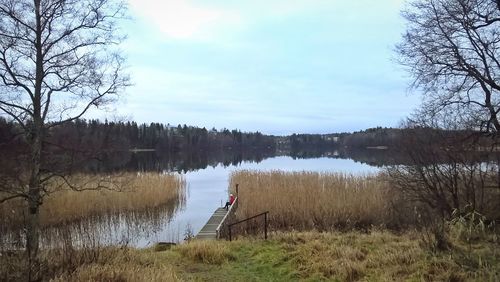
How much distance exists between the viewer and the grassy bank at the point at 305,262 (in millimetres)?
6070

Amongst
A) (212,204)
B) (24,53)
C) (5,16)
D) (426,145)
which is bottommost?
(212,204)

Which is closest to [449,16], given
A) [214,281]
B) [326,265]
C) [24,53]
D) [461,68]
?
[461,68]

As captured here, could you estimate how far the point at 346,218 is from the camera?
1756cm

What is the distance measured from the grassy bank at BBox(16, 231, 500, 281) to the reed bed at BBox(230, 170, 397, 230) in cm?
668

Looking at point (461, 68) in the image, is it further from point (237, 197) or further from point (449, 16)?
point (237, 197)

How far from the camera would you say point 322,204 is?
59.2 ft

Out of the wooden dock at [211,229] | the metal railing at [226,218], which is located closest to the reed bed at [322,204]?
the metal railing at [226,218]

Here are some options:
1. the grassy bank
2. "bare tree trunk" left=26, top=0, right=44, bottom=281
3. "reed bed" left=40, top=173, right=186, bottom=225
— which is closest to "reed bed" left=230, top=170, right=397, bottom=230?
"reed bed" left=40, top=173, right=186, bottom=225

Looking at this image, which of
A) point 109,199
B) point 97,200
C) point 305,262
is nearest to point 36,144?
point 305,262

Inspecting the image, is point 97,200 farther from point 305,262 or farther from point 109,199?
point 305,262

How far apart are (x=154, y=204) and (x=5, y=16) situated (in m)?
16.3

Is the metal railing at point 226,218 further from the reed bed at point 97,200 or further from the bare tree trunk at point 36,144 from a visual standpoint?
the bare tree trunk at point 36,144

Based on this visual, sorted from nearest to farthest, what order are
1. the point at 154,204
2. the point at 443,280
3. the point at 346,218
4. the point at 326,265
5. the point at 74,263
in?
the point at 443,280 < the point at 74,263 < the point at 326,265 < the point at 346,218 < the point at 154,204

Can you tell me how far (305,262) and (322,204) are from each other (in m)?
10.3
